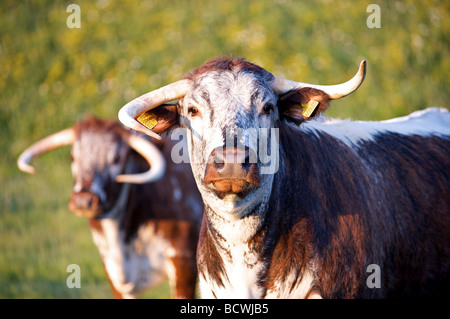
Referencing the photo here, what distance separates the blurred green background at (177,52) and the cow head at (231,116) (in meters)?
8.29

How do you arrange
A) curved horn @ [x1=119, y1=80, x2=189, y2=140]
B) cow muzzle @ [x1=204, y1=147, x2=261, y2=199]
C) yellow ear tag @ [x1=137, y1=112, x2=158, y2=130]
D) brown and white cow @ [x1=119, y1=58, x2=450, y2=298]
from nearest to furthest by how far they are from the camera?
cow muzzle @ [x1=204, y1=147, x2=261, y2=199]
brown and white cow @ [x1=119, y1=58, x2=450, y2=298]
curved horn @ [x1=119, y1=80, x2=189, y2=140]
yellow ear tag @ [x1=137, y1=112, x2=158, y2=130]

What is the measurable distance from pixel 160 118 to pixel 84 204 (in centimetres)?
198

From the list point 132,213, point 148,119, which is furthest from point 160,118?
point 132,213

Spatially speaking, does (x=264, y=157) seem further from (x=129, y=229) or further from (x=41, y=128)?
(x=41, y=128)

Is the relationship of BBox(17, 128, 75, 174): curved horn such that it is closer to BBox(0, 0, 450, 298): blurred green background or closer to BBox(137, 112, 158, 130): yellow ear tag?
BBox(137, 112, 158, 130): yellow ear tag

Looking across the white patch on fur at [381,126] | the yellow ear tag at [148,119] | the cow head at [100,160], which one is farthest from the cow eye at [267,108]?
the cow head at [100,160]

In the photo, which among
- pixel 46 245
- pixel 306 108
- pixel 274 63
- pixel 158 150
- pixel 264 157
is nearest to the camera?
pixel 264 157

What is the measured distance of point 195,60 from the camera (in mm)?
14750

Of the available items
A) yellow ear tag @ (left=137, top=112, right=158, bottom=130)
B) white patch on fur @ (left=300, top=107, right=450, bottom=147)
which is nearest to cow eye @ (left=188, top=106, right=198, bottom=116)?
yellow ear tag @ (left=137, top=112, right=158, bottom=130)

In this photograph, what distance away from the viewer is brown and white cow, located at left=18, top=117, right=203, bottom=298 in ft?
20.6

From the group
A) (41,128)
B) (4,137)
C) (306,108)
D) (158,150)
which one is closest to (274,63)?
(41,128)

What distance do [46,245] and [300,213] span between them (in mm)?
6638

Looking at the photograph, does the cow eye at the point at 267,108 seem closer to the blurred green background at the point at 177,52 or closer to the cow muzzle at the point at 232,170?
the cow muzzle at the point at 232,170

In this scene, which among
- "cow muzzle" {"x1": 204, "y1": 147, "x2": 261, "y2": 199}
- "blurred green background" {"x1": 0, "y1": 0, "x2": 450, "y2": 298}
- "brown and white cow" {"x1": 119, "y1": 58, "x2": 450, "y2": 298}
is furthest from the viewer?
"blurred green background" {"x1": 0, "y1": 0, "x2": 450, "y2": 298}
